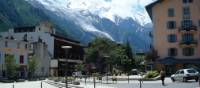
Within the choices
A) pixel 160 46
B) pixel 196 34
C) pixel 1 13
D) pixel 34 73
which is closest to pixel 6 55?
pixel 34 73

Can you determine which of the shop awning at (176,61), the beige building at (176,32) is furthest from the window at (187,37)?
the shop awning at (176,61)

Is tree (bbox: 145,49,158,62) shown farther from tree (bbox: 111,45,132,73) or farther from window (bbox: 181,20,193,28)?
tree (bbox: 111,45,132,73)

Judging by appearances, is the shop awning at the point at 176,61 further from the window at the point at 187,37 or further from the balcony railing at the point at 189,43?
the window at the point at 187,37

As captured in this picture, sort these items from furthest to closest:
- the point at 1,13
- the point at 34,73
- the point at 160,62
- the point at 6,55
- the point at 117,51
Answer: the point at 1,13, the point at 117,51, the point at 34,73, the point at 6,55, the point at 160,62

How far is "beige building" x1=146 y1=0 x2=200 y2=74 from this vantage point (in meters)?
78.7

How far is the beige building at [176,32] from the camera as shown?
7869cm

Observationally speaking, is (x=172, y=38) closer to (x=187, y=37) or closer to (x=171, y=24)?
(x=171, y=24)

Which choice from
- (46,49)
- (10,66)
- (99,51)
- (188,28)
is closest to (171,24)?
(188,28)

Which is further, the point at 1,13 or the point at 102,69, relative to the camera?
the point at 1,13

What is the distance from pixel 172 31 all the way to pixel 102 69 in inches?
1916

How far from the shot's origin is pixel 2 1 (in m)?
193

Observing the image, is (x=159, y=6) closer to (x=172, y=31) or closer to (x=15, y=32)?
(x=172, y=31)

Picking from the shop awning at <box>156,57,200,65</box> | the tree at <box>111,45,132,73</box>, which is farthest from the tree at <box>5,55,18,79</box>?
the tree at <box>111,45,132,73</box>

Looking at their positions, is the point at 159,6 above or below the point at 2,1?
below
